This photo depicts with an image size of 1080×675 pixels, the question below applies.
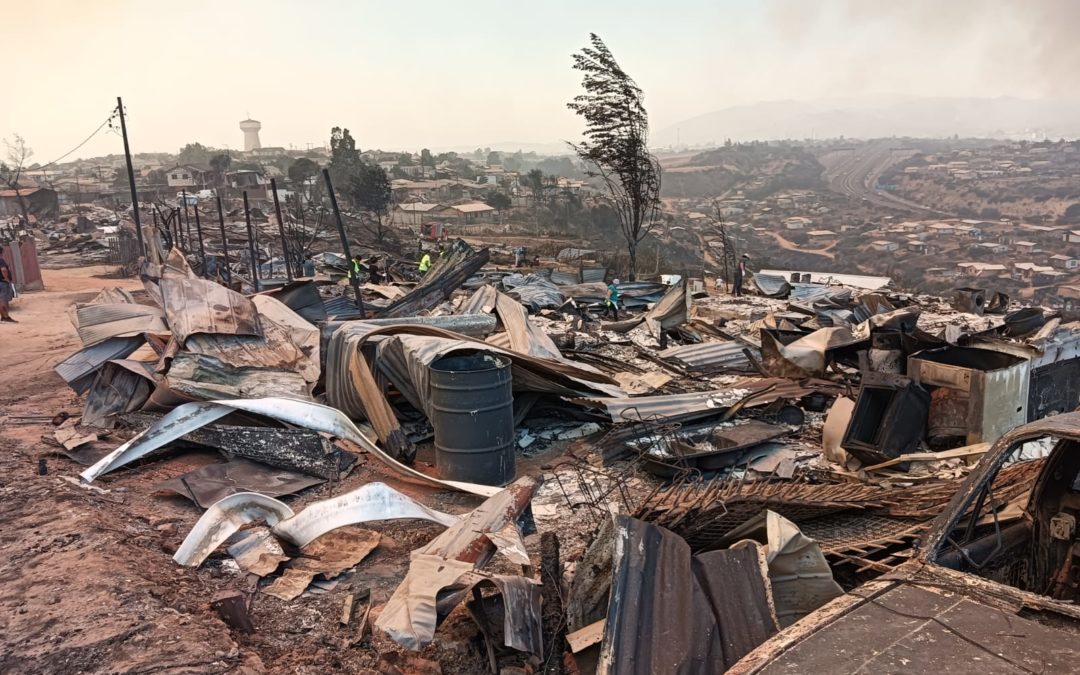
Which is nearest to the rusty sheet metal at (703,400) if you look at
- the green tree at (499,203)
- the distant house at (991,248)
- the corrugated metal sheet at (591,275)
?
the corrugated metal sheet at (591,275)

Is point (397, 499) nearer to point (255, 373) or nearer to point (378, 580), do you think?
point (378, 580)

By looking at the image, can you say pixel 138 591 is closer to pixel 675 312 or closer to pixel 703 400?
pixel 703 400

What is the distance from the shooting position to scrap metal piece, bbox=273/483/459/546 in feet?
14.2

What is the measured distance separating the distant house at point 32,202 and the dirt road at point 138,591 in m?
45.0

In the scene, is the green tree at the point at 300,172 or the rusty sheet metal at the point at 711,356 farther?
the green tree at the point at 300,172

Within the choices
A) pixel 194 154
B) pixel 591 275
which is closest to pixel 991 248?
pixel 591 275

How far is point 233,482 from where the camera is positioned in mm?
5562

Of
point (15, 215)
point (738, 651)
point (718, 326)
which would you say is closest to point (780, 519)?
point (738, 651)

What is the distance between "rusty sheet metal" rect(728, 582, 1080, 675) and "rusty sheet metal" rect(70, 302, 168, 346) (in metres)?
7.64

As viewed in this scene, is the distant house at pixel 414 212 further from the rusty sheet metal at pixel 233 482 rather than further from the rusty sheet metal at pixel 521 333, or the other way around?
the rusty sheet metal at pixel 233 482

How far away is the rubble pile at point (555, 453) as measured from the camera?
3217 millimetres

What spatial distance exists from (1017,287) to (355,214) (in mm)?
38466

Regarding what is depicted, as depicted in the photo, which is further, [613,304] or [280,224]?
[613,304]

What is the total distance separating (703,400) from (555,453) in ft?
5.60
